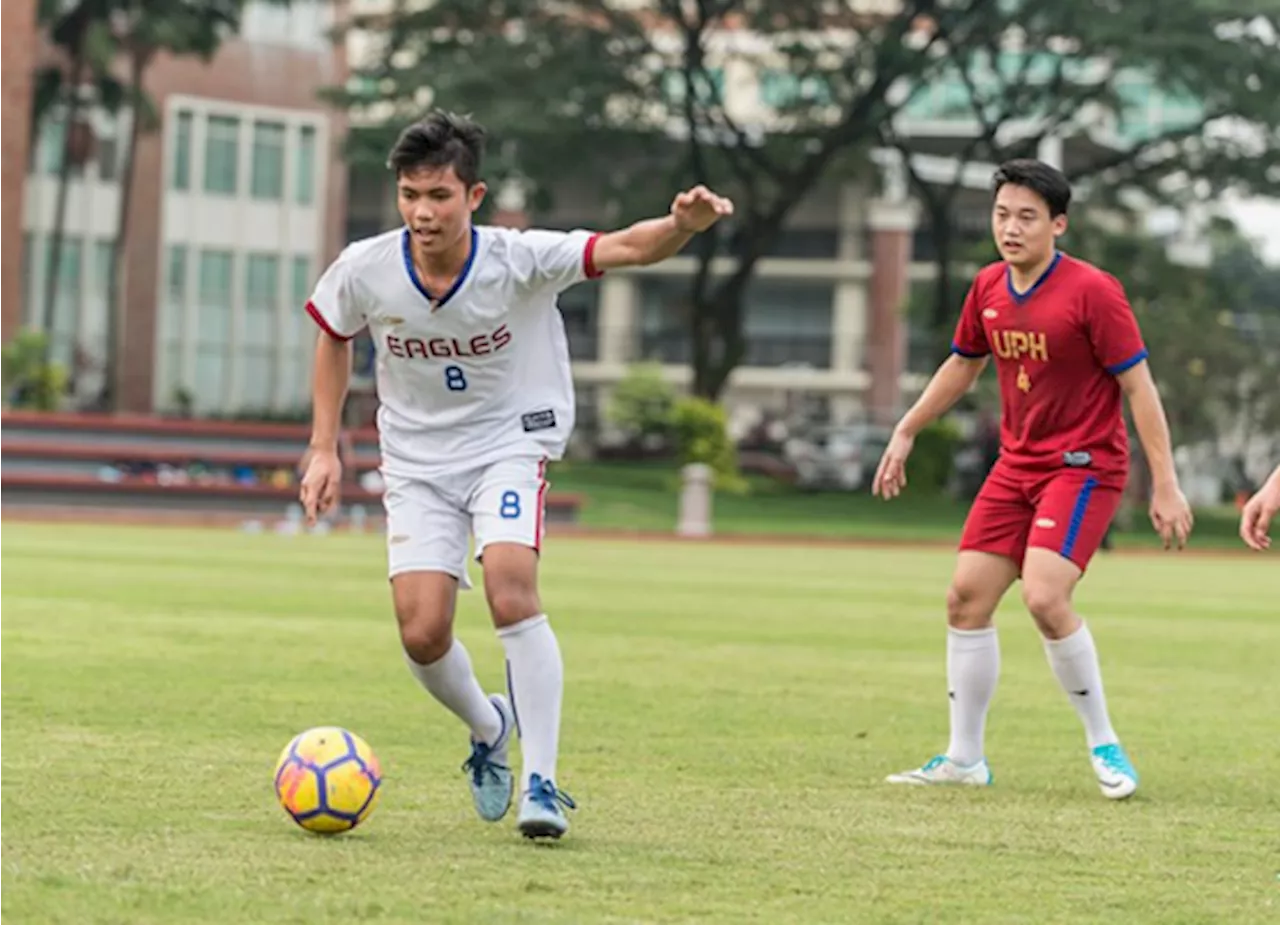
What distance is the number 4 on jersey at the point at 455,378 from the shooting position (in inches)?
323

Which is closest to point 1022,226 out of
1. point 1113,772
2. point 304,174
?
point 1113,772

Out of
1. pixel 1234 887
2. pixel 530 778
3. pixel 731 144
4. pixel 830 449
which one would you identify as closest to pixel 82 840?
pixel 530 778

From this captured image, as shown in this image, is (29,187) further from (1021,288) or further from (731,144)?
(1021,288)

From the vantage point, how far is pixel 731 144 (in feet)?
190

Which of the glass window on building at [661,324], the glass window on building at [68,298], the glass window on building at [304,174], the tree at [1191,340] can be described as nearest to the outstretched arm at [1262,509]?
the tree at [1191,340]

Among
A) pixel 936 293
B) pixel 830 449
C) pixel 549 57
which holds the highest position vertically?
pixel 549 57

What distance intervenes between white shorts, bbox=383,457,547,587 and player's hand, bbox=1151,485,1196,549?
250cm

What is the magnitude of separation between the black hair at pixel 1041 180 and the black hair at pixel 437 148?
252cm

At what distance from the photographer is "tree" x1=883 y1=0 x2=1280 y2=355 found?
4809cm

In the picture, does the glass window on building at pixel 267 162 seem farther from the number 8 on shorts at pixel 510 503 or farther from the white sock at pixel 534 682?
the white sock at pixel 534 682

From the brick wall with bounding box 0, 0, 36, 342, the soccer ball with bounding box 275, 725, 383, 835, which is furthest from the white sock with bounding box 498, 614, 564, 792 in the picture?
the brick wall with bounding box 0, 0, 36, 342

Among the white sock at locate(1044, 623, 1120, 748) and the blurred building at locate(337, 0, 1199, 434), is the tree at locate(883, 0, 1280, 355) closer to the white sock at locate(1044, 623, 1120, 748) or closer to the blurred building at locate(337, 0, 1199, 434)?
A: the blurred building at locate(337, 0, 1199, 434)

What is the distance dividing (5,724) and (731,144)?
48.4 meters

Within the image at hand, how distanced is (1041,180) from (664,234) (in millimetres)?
2408
